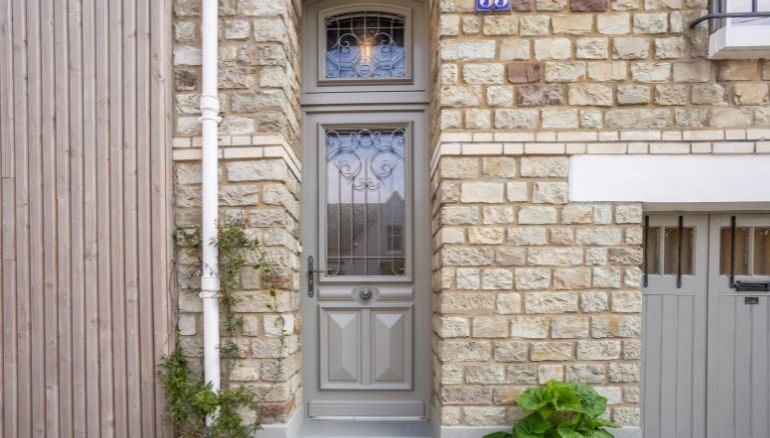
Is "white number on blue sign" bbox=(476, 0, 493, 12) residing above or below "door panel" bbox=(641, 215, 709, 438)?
above

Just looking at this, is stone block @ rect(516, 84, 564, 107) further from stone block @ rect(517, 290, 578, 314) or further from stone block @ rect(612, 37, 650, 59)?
stone block @ rect(517, 290, 578, 314)

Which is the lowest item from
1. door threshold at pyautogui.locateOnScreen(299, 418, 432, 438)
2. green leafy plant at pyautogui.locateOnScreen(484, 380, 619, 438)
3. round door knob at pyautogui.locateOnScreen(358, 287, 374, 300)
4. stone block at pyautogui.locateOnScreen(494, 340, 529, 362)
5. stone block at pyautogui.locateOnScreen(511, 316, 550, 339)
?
door threshold at pyautogui.locateOnScreen(299, 418, 432, 438)

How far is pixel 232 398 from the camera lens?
256 cm

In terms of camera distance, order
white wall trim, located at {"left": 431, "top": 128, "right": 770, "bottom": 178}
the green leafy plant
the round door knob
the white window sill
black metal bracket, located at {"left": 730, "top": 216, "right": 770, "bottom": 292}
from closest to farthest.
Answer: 1. the green leafy plant
2. the white window sill
3. white wall trim, located at {"left": 431, "top": 128, "right": 770, "bottom": 178}
4. black metal bracket, located at {"left": 730, "top": 216, "right": 770, "bottom": 292}
5. the round door knob

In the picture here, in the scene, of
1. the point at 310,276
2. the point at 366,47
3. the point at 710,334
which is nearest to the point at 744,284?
the point at 710,334

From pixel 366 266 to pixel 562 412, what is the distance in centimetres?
→ 158

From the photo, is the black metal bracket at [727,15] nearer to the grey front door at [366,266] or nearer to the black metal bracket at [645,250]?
the black metal bracket at [645,250]

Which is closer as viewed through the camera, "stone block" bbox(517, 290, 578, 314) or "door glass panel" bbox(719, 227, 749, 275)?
"stone block" bbox(517, 290, 578, 314)

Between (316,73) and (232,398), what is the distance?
7.54ft

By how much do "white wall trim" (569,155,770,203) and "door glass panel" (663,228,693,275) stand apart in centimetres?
36

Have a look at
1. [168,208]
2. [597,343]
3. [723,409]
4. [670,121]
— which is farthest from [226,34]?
[723,409]

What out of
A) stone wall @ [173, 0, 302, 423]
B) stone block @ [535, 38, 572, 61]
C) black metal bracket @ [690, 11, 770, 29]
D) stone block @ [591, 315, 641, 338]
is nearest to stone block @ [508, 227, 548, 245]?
stone block @ [591, 315, 641, 338]

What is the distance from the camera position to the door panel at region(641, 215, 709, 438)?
285cm

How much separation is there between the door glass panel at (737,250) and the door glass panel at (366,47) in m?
2.51
